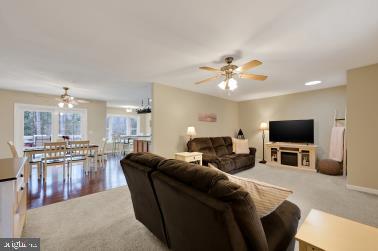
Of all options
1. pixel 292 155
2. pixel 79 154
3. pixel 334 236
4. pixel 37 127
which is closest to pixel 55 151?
pixel 79 154

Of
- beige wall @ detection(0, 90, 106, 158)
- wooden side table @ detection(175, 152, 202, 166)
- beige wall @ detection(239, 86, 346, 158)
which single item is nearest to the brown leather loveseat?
wooden side table @ detection(175, 152, 202, 166)

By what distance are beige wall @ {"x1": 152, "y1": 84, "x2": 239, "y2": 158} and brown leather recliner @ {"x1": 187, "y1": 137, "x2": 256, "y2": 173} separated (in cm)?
44

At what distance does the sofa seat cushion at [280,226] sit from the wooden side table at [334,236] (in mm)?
107

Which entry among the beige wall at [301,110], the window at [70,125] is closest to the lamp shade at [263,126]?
the beige wall at [301,110]

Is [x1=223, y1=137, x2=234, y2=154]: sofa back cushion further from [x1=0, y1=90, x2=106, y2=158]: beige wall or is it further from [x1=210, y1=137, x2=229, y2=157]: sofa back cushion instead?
[x1=0, y1=90, x2=106, y2=158]: beige wall

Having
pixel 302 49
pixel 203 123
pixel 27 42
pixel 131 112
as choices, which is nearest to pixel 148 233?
pixel 27 42

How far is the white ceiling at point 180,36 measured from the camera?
1.69 meters

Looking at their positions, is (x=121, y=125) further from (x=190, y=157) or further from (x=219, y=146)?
(x=190, y=157)

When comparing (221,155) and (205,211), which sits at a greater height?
(205,211)

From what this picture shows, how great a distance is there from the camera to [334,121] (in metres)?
4.85

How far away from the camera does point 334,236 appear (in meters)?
1.16

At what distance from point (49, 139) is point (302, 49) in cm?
757

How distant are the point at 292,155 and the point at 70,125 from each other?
7.88m

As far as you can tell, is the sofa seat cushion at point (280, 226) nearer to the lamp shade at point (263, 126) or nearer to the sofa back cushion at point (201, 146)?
the sofa back cushion at point (201, 146)
